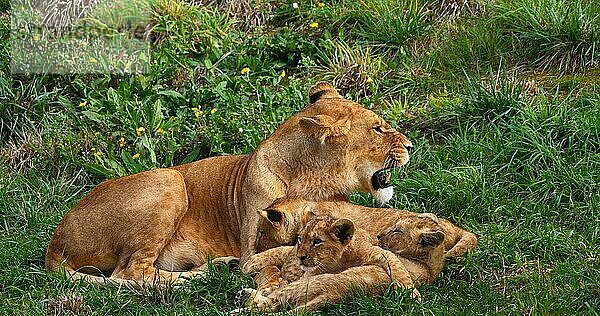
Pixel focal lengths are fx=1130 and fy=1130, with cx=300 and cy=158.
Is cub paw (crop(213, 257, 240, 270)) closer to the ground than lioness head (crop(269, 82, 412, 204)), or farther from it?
closer to the ground

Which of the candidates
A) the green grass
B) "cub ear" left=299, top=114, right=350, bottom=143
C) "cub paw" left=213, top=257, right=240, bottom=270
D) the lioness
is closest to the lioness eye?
the lioness

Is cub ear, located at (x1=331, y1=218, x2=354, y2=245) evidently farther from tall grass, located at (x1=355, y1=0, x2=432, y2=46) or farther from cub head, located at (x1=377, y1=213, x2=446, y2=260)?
tall grass, located at (x1=355, y1=0, x2=432, y2=46)

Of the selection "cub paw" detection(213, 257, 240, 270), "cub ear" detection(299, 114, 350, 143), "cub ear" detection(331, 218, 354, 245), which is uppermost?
"cub ear" detection(299, 114, 350, 143)

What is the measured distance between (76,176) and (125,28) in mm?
2083

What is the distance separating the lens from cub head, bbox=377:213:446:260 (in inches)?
251

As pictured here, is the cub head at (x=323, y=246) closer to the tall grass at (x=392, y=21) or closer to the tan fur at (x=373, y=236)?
the tan fur at (x=373, y=236)

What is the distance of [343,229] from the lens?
6.19 meters

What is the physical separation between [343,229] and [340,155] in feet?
3.29

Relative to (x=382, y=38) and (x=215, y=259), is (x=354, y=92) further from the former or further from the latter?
(x=215, y=259)

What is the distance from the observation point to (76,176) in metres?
9.23

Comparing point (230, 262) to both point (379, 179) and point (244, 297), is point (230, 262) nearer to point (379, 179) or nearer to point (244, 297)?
point (244, 297)

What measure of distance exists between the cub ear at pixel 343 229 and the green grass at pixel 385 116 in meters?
0.39

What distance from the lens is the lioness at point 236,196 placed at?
23.2 feet

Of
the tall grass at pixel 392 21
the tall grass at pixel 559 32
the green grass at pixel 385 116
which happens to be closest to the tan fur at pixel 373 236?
the green grass at pixel 385 116
